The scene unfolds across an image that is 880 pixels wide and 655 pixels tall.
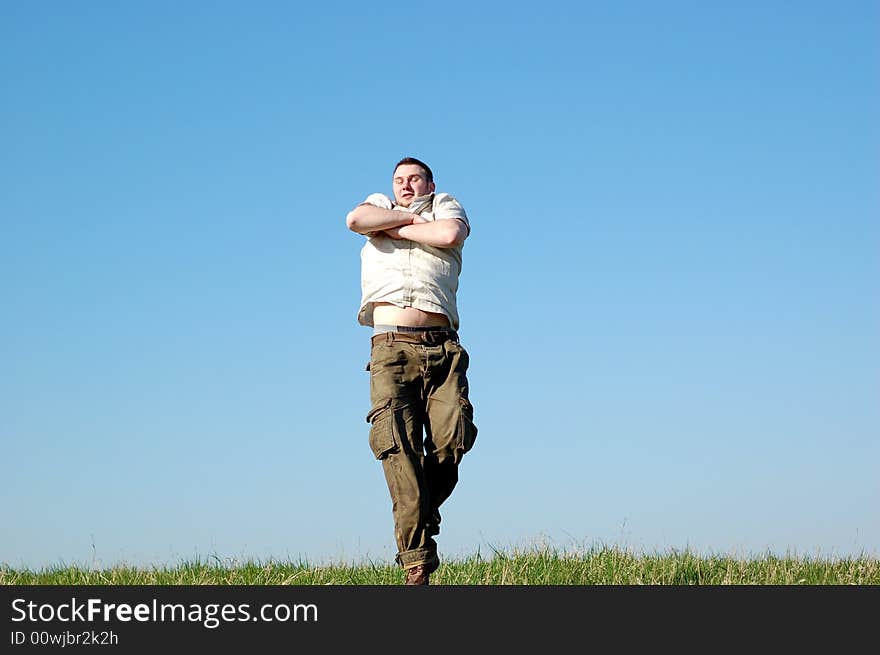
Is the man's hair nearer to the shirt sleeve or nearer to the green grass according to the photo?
the shirt sleeve

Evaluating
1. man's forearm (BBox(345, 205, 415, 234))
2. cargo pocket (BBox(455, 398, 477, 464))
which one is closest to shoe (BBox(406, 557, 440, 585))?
cargo pocket (BBox(455, 398, 477, 464))

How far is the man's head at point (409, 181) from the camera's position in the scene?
8.18 metres

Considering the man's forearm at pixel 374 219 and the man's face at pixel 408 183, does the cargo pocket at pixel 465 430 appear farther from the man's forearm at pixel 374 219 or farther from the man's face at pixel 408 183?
the man's face at pixel 408 183

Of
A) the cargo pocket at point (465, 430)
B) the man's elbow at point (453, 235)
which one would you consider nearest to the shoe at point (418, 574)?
the cargo pocket at point (465, 430)

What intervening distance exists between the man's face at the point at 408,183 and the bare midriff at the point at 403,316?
35.3 inches

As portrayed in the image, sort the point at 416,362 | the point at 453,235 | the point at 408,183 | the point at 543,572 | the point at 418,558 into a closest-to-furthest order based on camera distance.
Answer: the point at 418,558
the point at 453,235
the point at 416,362
the point at 408,183
the point at 543,572

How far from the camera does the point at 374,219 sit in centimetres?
778

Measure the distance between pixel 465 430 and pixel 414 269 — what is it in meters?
1.34

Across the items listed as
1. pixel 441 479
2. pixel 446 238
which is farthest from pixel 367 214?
pixel 441 479

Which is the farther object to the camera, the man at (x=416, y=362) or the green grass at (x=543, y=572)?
the green grass at (x=543, y=572)

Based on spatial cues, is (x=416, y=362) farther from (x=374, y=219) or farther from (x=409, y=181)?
(x=409, y=181)

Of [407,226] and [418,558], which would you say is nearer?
[418,558]

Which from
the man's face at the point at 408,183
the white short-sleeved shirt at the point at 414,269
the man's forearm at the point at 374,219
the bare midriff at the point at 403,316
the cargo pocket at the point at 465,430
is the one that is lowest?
the cargo pocket at the point at 465,430

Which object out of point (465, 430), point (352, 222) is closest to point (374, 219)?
point (352, 222)
